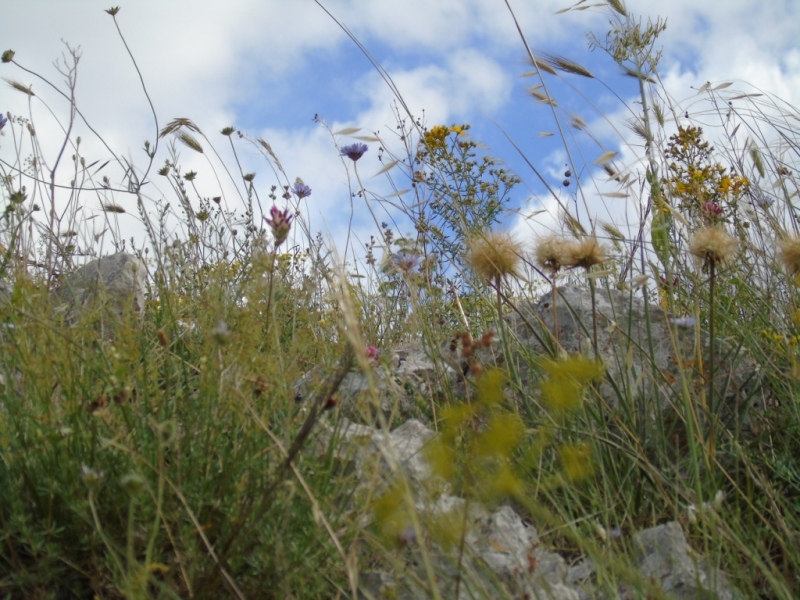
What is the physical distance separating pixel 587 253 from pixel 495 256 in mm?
260

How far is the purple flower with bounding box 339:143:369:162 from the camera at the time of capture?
3854 mm

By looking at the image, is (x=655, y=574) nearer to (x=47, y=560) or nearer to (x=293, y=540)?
(x=293, y=540)

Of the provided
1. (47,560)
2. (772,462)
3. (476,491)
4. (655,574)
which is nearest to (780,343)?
(772,462)

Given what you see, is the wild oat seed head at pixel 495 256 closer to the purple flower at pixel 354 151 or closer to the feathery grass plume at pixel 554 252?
the feathery grass plume at pixel 554 252

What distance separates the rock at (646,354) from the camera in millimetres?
2062

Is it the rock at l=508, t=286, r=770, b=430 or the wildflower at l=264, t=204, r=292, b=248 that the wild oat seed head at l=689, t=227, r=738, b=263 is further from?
the wildflower at l=264, t=204, r=292, b=248

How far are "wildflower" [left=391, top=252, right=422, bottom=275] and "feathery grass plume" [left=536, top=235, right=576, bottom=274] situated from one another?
571 mm

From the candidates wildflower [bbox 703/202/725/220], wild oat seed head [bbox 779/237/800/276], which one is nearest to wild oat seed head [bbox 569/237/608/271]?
wild oat seed head [bbox 779/237/800/276]

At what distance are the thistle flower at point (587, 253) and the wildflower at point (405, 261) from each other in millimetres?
659

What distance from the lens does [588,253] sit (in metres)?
2.03

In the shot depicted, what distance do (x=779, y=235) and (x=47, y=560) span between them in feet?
8.76

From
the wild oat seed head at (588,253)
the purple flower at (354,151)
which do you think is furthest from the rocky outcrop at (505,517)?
the purple flower at (354,151)

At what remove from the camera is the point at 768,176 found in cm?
338

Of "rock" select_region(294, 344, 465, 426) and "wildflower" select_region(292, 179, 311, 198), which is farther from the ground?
"wildflower" select_region(292, 179, 311, 198)
